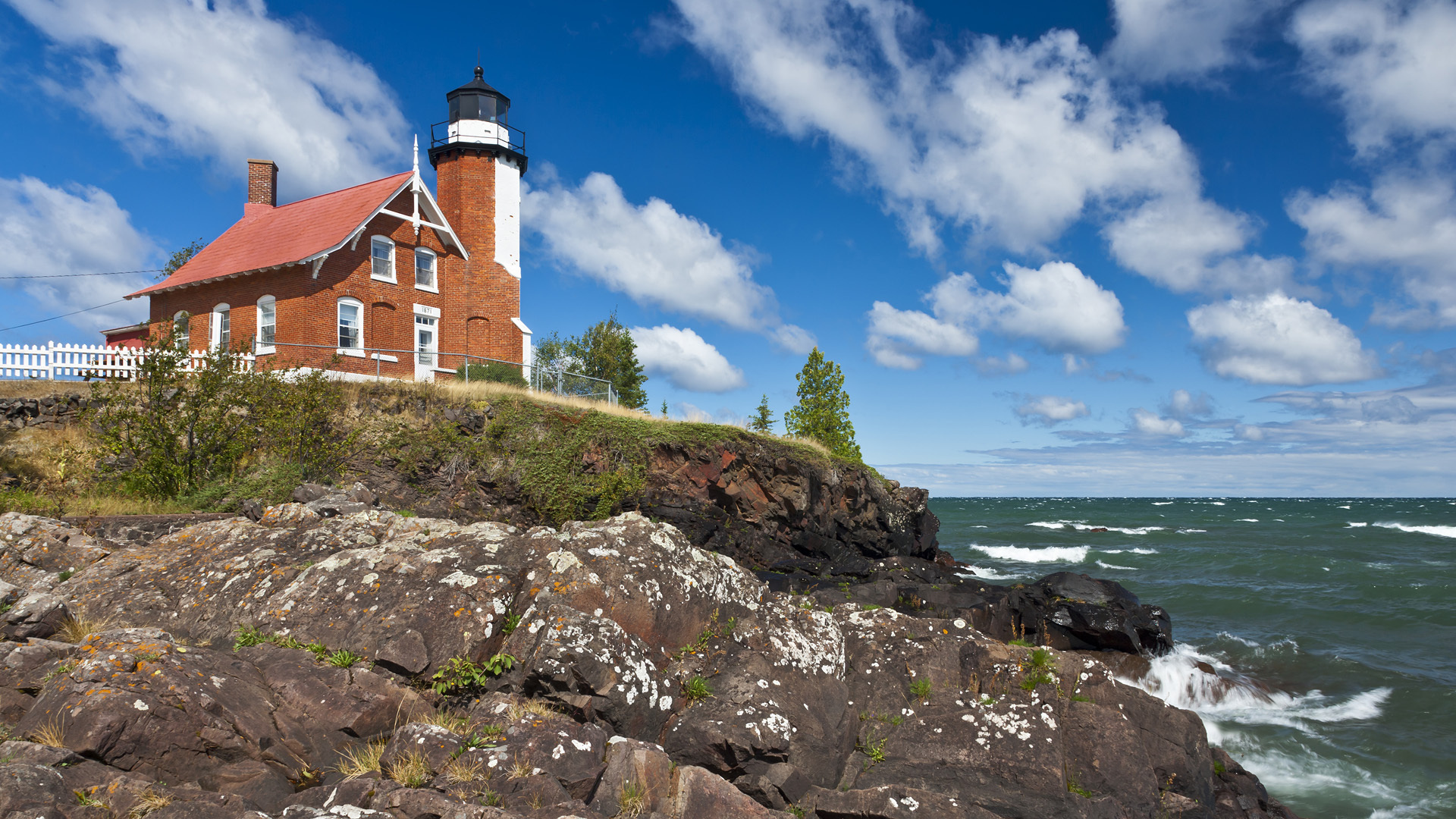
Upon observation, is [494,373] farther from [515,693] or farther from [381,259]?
[515,693]

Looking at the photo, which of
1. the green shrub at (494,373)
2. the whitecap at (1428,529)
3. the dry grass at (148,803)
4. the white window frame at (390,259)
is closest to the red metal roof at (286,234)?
the white window frame at (390,259)

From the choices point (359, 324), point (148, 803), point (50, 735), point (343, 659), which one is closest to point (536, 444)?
point (359, 324)

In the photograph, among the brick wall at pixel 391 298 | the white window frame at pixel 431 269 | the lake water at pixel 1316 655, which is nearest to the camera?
the lake water at pixel 1316 655

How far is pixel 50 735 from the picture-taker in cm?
537

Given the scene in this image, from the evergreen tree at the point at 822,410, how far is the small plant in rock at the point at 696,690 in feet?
94.4

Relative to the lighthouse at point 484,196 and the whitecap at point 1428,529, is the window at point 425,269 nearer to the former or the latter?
the lighthouse at point 484,196

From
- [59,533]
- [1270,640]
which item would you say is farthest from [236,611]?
[1270,640]

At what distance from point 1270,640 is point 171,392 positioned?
27482 millimetres

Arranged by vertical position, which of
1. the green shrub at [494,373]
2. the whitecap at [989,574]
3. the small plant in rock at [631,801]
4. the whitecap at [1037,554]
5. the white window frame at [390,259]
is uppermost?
the white window frame at [390,259]

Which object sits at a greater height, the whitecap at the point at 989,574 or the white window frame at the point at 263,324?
the white window frame at the point at 263,324

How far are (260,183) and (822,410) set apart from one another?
27.8 m

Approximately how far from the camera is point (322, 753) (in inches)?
249

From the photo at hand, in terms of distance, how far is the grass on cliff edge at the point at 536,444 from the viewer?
1853 centimetres

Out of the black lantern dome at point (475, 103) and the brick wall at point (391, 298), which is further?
the black lantern dome at point (475, 103)
